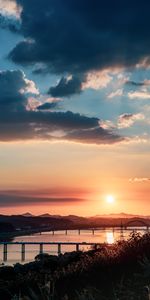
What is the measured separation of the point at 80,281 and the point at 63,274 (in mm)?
1500

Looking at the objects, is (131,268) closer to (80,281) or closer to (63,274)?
(80,281)

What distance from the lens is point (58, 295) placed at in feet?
52.2

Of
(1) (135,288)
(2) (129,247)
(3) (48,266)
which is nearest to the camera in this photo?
(1) (135,288)

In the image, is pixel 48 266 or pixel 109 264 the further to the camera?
pixel 48 266

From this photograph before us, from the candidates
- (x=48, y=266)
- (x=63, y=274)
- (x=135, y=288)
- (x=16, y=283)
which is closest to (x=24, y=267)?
(x=48, y=266)

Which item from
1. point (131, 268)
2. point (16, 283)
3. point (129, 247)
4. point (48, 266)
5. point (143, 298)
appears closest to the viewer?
point (143, 298)

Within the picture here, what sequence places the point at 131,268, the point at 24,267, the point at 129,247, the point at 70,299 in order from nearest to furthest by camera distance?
the point at 70,299
the point at 131,268
the point at 129,247
the point at 24,267

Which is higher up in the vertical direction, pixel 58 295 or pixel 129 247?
pixel 129 247

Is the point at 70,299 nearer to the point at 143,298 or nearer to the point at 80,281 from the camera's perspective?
the point at 80,281

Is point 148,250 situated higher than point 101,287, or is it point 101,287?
point 148,250

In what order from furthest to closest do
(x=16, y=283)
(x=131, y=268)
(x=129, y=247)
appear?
(x=16, y=283) < (x=129, y=247) < (x=131, y=268)

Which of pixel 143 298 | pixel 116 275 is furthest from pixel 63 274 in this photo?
pixel 143 298

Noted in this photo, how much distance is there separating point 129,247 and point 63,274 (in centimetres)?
245

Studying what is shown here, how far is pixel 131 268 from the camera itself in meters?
15.8
